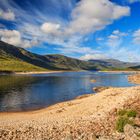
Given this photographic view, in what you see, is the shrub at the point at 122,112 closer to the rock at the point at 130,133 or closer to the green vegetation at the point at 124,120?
the green vegetation at the point at 124,120

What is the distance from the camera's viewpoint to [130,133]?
88.2 feet

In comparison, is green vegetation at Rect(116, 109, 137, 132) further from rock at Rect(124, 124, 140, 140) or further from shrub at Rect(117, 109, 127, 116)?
rock at Rect(124, 124, 140, 140)

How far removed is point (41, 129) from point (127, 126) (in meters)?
10.8

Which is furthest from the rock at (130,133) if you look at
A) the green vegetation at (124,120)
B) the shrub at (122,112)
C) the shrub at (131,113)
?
the shrub at (122,112)

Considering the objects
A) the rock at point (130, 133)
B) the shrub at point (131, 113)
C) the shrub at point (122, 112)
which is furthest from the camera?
the shrub at point (122, 112)

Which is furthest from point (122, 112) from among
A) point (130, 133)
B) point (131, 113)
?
point (130, 133)

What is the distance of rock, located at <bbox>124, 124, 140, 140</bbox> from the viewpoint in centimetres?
2498

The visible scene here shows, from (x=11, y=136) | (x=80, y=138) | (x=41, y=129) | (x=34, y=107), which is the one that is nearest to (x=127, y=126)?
(x=80, y=138)

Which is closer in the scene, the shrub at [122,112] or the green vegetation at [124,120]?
the green vegetation at [124,120]

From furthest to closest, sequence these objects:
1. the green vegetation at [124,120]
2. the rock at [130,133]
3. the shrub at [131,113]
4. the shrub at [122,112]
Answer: the shrub at [122,112], the shrub at [131,113], the green vegetation at [124,120], the rock at [130,133]

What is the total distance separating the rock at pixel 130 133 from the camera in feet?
81.9

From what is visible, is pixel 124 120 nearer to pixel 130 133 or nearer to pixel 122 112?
pixel 130 133

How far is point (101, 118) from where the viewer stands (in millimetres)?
35188

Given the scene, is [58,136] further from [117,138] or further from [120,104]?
[120,104]
